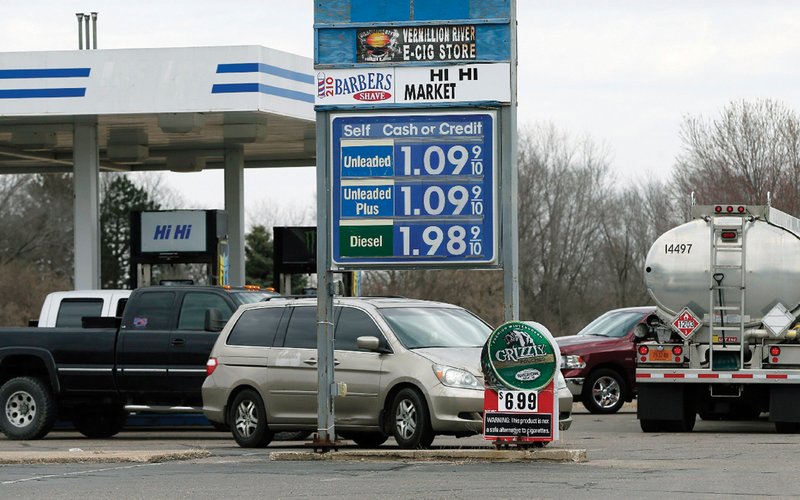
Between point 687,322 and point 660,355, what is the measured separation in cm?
58

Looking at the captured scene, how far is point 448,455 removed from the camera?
15203 mm

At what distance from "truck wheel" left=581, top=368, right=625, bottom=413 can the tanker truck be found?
4.62 metres

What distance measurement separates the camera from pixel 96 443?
67.7 feet

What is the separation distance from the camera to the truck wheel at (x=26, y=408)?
20.8 meters

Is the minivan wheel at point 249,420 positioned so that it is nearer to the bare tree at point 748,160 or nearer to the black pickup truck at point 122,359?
the black pickup truck at point 122,359

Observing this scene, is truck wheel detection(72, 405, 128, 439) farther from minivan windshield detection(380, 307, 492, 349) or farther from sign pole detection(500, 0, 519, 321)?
sign pole detection(500, 0, 519, 321)

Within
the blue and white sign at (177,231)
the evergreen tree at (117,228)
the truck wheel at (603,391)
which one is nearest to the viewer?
the truck wheel at (603,391)

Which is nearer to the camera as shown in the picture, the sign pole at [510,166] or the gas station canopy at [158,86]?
the sign pole at [510,166]

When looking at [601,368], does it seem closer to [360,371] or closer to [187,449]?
[360,371]

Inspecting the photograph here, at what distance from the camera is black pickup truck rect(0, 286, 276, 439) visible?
67.1 feet

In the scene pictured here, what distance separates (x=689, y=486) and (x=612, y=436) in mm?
7639

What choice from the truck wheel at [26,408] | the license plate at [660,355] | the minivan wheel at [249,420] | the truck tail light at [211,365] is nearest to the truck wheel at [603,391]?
the license plate at [660,355]

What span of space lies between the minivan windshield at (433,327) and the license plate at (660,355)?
3526 millimetres

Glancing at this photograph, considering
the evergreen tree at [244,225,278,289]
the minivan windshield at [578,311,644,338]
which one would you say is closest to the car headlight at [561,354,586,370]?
the minivan windshield at [578,311,644,338]
